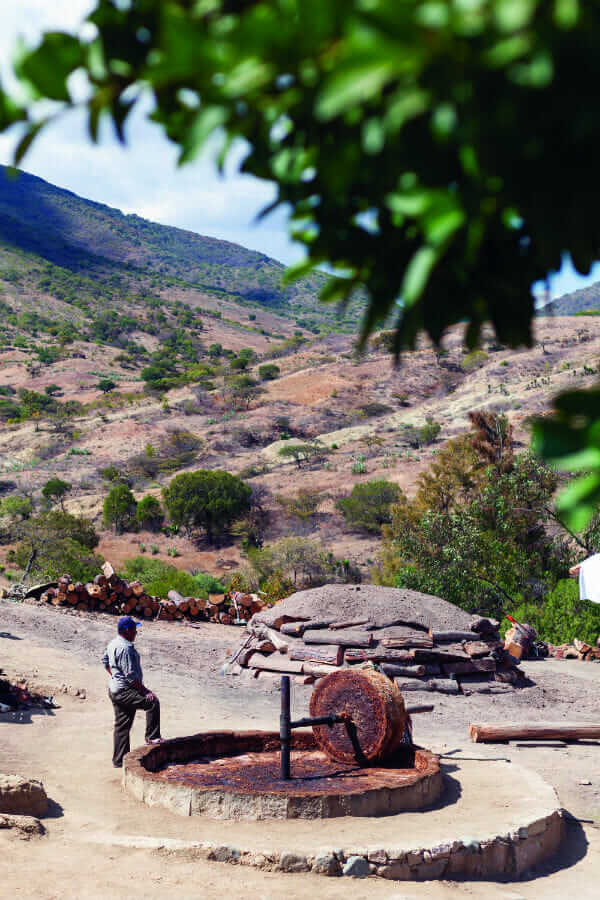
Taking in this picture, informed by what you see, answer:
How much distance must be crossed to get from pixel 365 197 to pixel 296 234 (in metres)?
0.15

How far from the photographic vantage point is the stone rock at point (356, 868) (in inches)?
189

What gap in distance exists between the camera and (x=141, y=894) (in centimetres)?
433

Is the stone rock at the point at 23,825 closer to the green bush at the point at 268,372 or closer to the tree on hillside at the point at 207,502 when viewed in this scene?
the tree on hillside at the point at 207,502

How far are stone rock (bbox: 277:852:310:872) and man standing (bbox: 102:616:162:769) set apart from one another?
2.83 metres

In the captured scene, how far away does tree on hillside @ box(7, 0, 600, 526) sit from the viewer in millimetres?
1002

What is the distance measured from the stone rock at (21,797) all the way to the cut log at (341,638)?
7.29 m

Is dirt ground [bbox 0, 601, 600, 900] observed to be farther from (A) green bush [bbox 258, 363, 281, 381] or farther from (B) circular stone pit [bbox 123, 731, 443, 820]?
(A) green bush [bbox 258, 363, 281, 381]

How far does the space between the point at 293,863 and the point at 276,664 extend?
805 cm

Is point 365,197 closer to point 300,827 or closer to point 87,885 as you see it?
point 87,885

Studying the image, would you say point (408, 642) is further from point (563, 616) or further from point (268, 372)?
point (268, 372)

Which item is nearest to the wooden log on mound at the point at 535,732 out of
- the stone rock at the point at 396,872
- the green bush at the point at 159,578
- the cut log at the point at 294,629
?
the cut log at the point at 294,629

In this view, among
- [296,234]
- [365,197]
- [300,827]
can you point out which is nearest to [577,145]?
[365,197]

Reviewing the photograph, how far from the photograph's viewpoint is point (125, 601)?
1659cm

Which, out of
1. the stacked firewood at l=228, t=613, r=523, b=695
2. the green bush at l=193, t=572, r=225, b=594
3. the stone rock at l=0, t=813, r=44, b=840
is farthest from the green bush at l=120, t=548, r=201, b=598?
the stone rock at l=0, t=813, r=44, b=840
